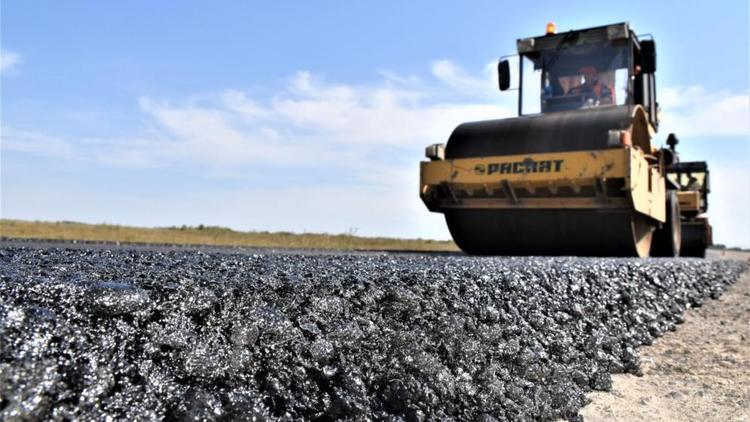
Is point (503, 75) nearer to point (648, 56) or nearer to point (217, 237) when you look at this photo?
point (648, 56)

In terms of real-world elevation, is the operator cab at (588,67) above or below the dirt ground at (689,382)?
above

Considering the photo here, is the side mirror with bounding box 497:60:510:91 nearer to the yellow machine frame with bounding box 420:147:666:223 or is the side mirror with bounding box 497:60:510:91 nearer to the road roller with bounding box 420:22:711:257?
the road roller with bounding box 420:22:711:257

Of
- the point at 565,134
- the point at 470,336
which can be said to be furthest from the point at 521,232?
the point at 470,336

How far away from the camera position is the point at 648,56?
7352 mm

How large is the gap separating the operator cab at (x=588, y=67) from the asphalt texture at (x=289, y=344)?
507cm

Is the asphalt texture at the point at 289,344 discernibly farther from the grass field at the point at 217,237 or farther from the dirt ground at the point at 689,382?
the grass field at the point at 217,237

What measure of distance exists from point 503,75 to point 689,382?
5528mm

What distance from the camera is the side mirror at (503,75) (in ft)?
26.2

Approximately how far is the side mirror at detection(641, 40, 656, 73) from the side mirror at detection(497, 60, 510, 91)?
1.49m

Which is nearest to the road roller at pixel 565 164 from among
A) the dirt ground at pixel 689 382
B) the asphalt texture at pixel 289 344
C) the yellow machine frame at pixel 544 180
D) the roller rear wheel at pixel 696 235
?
the yellow machine frame at pixel 544 180

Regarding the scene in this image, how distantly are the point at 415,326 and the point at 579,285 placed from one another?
1531mm

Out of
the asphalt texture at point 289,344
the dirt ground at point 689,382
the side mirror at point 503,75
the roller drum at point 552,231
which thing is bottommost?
the dirt ground at point 689,382

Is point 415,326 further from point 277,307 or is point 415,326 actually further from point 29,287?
point 29,287

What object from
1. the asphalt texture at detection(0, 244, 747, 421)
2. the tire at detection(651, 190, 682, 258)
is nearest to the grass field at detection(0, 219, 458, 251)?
the tire at detection(651, 190, 682, 258)
